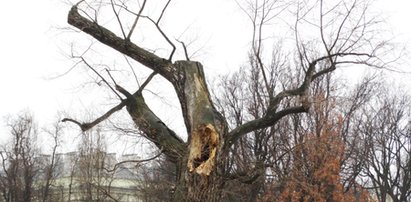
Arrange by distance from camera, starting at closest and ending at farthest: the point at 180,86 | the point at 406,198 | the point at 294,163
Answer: the point at 180,86 < the point at 294,163 < the point at 406,198

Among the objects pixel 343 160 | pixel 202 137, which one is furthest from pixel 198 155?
pixel 343 160

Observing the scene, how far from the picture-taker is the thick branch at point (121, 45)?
9.76 metres

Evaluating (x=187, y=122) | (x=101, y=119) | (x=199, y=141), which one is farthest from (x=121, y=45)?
(x=199, y=141)

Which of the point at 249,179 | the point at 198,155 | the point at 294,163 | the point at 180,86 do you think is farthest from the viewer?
the point at 294,163

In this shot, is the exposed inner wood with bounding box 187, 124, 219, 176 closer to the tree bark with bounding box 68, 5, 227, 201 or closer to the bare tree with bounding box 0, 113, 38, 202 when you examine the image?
the tree bark with bounding box 68, 5, 227, 201

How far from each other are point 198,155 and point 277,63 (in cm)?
1936

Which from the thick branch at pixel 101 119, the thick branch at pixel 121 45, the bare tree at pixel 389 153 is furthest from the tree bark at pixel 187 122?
the bare tree at pixel 389 153

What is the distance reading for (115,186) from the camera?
4969 cm

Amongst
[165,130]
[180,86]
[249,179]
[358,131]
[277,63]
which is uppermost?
[277,63]

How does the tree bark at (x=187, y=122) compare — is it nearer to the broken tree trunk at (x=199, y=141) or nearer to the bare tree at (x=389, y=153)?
the broken tree trunk at (x=199, y=141)

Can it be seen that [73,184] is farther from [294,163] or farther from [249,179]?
[249,179]

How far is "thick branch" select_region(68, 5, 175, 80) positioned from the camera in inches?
384

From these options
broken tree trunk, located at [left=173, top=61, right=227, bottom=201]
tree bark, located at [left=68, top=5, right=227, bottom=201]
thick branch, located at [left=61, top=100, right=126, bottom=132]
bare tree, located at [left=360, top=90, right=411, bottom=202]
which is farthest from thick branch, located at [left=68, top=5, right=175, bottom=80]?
bare tree, located at [left=360, top=90, right=411, bottom=202]

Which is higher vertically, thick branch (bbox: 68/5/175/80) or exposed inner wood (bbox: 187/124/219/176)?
thick branch (bbox: 68/5/175/80)
